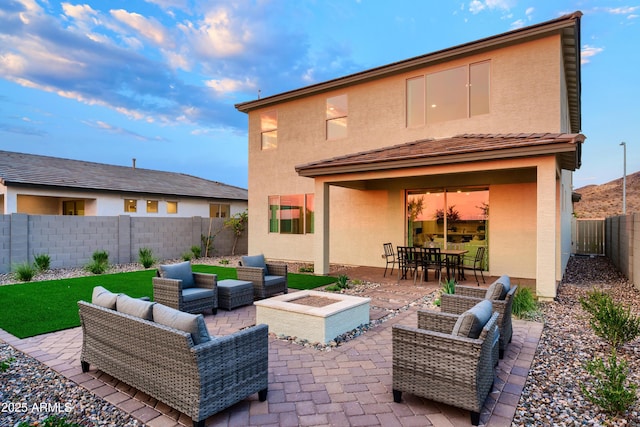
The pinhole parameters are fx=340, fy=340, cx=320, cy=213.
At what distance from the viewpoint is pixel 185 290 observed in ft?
20.9

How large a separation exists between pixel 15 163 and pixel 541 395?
849 inches

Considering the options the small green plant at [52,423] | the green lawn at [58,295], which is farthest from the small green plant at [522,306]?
the small green plant at [52,423]

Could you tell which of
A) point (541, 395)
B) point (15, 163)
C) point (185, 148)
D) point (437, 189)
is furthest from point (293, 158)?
point (185, 148)

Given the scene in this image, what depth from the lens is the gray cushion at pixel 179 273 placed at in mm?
6344

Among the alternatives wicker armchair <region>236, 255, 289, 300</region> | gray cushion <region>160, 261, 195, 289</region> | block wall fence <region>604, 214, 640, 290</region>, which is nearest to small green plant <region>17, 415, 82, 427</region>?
gray cushion <region>160, 261, 195, 289</region>

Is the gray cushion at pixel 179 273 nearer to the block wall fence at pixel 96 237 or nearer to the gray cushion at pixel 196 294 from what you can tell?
the gray cushion at pixel 196 294

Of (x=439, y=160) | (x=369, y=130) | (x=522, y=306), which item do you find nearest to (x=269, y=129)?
(x=369, y=130)

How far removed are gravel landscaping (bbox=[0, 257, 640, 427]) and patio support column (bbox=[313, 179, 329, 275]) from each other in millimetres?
5986

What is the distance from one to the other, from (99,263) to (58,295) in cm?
427

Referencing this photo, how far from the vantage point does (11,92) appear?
18.7m

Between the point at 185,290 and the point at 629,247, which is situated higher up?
the point at 629,247

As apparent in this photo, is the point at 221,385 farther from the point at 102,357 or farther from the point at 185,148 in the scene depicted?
the point at 185,148

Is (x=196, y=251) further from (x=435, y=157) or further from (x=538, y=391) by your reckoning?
(x=538, y=391)

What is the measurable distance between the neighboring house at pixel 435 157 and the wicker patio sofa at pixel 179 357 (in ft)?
21.5
